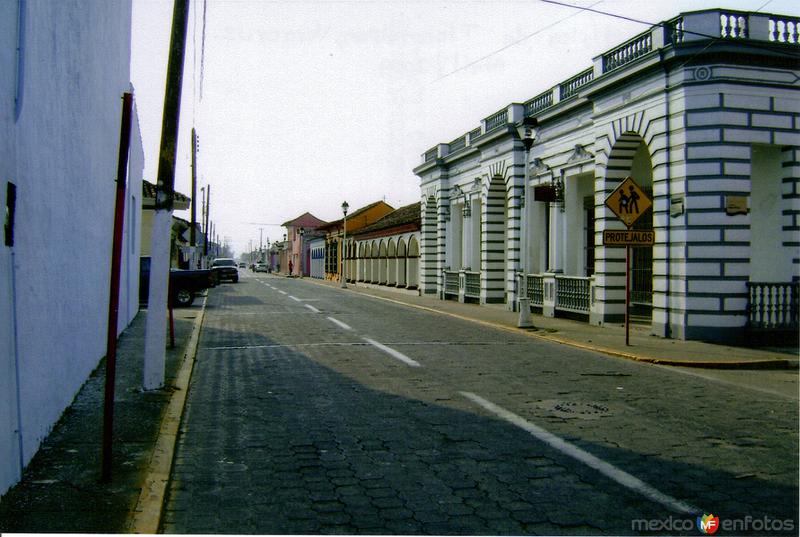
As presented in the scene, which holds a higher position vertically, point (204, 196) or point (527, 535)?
point (204, 196)

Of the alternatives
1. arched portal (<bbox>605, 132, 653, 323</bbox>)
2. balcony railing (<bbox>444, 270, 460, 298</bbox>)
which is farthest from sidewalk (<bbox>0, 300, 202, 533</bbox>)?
balcony railing (<bbox>444, 270, 460, 298</bbox>)

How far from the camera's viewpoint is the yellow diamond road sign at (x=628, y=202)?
43.9 ft

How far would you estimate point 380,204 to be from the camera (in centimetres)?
6862

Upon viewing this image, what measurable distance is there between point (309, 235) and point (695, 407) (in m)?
77.6

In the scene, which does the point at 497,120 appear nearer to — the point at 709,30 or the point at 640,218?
the point at 640,218

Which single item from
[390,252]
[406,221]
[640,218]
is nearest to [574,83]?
[640,218]

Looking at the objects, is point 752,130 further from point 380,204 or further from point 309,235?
point 309,235

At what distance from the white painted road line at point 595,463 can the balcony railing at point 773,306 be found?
879 centimetres

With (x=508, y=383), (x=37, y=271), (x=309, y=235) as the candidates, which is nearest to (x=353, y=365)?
(x=508, y=383)

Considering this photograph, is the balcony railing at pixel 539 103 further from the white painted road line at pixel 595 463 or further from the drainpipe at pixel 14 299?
the drainpipe at pixel 14 299

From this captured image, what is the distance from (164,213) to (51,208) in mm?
2068

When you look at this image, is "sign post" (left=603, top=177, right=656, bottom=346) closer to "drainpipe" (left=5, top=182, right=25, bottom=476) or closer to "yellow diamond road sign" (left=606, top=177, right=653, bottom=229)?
"yellow diamond road sign" (left=606, top=177, right=653, bottom=229)

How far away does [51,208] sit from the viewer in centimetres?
635

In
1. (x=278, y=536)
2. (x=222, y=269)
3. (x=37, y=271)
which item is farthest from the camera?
(x=222, y=269)
